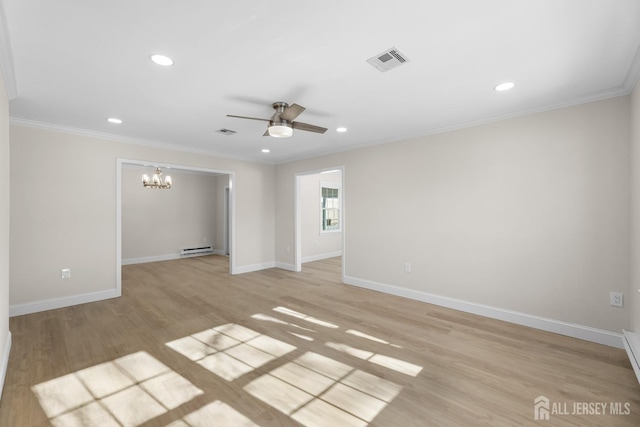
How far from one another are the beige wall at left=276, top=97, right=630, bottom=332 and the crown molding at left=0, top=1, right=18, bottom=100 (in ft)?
13.8

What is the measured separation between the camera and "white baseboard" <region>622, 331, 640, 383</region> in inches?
86.9

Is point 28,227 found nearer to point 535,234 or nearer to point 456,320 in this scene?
point 456,320

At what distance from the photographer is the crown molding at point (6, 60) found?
5.81ft

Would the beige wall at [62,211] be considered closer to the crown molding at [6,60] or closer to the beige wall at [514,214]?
the crown molding at [6,60]

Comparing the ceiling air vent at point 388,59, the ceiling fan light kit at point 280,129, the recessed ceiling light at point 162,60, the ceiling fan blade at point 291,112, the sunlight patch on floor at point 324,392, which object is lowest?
the sunlight patch on floor at point 324,392

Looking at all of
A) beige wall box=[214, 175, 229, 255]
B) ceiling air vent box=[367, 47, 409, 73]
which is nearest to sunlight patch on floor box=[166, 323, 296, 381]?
ceiling air vent box=[367, 47, 409, 73]

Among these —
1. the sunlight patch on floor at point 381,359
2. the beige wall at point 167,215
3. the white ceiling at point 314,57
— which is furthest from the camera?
the beige wall at point 167,215

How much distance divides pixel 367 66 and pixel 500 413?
2703 mm

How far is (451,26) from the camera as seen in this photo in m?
1.81

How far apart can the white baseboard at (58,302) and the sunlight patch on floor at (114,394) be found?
2225mm

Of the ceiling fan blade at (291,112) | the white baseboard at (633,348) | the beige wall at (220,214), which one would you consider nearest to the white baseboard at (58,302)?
the ceiling fan blade at (291,112)

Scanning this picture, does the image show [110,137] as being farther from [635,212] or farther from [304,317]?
[635,212]

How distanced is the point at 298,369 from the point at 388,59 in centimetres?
264

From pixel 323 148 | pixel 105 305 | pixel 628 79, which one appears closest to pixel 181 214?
pixel 105 305
